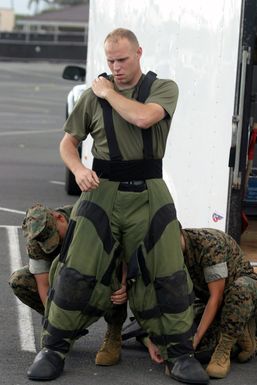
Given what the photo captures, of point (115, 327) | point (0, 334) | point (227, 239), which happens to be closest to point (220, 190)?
point (227, 239)

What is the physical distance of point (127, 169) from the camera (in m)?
6.39

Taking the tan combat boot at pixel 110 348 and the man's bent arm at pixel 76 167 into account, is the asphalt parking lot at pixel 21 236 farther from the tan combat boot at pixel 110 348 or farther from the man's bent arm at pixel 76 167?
the man's bent arm at pixel 76 167

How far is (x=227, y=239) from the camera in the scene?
263 inches

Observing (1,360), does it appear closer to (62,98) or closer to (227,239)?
(227,239)

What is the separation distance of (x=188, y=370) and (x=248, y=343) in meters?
0.55

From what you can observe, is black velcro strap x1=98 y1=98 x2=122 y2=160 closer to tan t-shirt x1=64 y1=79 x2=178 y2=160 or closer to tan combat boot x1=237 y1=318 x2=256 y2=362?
tan t-shirt x1=64 y1=79 x2=178 y2=160

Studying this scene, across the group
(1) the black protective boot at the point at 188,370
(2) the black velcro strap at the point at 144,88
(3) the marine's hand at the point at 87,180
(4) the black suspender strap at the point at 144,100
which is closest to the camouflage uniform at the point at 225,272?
(1) the black protective boot at the point at 188,370

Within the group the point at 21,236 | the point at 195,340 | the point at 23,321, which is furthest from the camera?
the point at 21,236

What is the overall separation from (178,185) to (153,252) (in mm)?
1559

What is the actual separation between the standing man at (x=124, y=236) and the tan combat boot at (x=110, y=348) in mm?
336

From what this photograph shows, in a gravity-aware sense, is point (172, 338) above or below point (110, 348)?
above

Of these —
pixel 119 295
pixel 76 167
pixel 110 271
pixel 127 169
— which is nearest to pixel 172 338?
pixel 119 295

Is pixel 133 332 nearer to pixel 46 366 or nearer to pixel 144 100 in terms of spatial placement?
pixel 46 366

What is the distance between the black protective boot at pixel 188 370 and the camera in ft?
21.0
